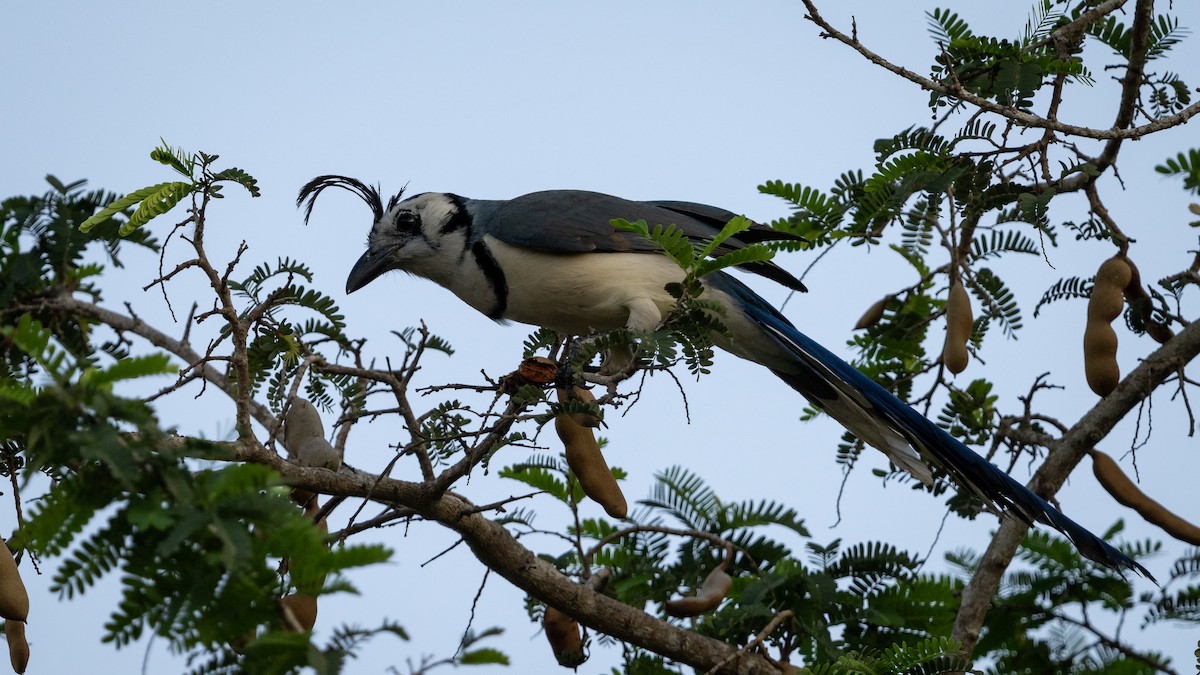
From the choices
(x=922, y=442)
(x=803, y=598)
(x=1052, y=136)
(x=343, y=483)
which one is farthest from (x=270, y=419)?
(x=1052, y=136)

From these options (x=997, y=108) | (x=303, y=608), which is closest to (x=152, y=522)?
(x=303, y=608)

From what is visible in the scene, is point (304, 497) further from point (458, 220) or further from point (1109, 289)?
point (1109, 289)

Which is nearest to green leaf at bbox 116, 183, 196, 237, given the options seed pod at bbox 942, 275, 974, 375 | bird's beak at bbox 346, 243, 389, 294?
bird's beak at bbox 346, 243, 389, 294

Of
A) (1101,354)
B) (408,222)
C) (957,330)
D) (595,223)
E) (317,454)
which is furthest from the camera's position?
(408,222)

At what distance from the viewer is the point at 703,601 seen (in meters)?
3.80

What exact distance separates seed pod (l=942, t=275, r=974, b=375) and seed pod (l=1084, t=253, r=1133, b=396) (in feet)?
1.37

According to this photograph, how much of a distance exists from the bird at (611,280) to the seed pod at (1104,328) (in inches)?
21.5

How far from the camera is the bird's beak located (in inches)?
214

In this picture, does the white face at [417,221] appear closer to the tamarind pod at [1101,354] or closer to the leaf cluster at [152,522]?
the tamarind pod at [1101,354]

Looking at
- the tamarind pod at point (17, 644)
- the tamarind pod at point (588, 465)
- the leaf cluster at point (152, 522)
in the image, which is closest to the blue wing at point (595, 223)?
the tamarind pod at point (588, 465)

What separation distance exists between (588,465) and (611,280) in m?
1.24

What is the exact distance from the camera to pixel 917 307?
5.33 metres

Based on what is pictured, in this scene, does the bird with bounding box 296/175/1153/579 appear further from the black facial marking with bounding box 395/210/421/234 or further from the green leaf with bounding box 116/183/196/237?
the green leaf with bounding box 116/183/196/237

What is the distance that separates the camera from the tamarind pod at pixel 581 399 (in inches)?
Answer: 149
